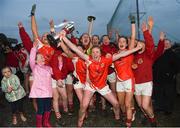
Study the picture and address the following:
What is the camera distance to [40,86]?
6789mm

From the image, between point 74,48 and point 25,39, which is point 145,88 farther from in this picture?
point 25,39

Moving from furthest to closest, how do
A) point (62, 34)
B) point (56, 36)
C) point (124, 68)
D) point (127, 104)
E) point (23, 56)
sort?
point (23, 56) < point (124, 68) < point (127, 104) < point (62, 34) < point (56, 36)

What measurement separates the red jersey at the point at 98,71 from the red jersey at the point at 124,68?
0.28 m

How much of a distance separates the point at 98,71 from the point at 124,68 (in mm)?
595

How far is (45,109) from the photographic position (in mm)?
6895

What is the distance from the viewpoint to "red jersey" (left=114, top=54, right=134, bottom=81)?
6918mm

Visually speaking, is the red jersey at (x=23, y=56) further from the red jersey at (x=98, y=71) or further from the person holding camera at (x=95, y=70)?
the red jersey at (x=98, y=71)

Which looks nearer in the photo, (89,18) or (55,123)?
(55,123)

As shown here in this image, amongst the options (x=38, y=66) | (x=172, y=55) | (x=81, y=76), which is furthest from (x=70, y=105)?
(x=172, y=55)

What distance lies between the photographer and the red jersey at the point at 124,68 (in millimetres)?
6918

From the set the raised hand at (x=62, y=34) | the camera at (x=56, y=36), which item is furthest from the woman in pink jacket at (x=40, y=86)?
the raised hand at (x=62, y=34)

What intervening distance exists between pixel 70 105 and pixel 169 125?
2.60 metres

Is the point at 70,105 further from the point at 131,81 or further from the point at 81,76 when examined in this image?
the point at 131,81

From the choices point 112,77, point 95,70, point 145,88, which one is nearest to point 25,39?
point 95,70
